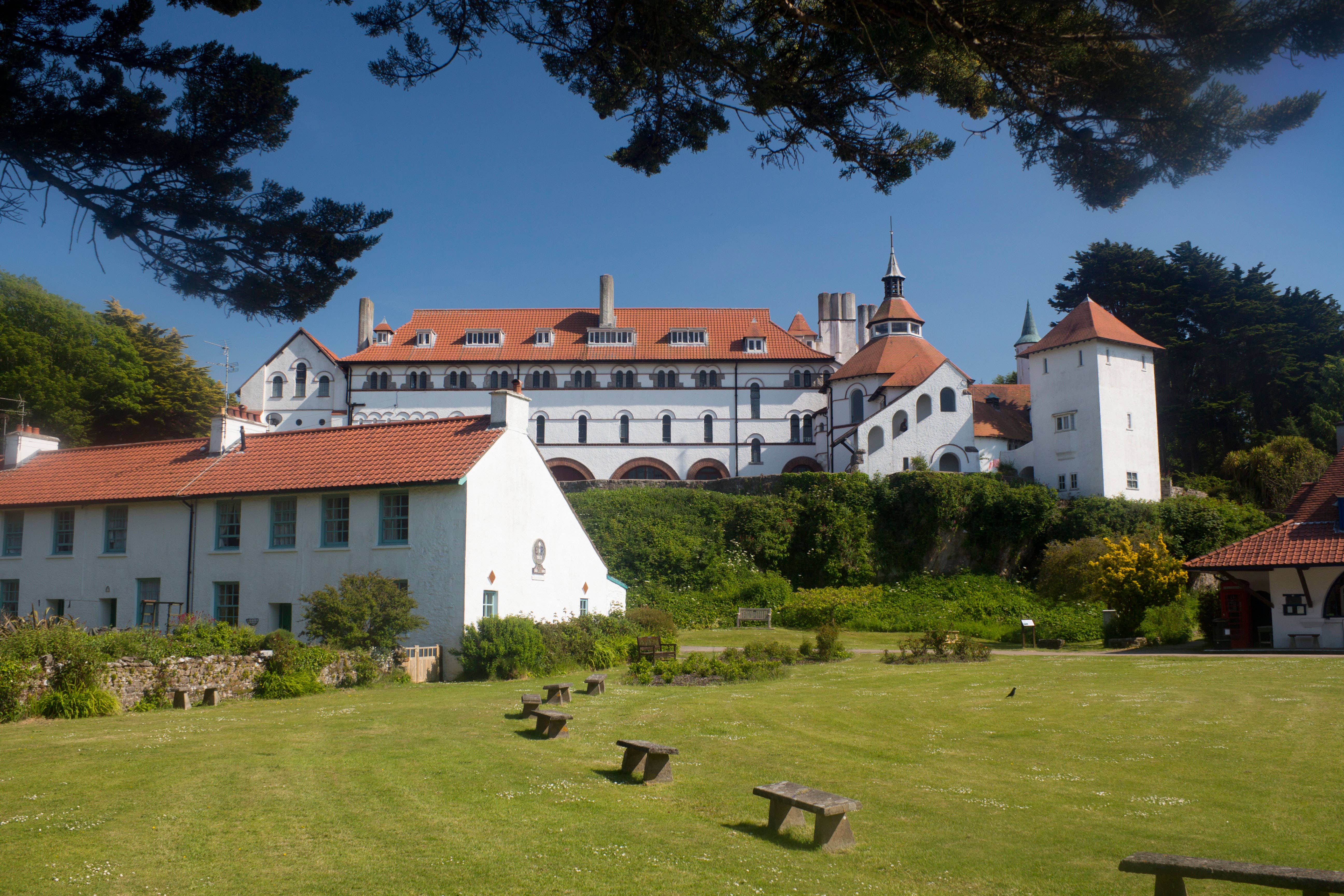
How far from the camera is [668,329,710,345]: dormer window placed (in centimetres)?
6306

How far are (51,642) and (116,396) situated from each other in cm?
4218

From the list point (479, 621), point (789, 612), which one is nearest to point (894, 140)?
point (479, 621)

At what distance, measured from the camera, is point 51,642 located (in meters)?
14.3

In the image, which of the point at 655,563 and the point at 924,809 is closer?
the point at 924,809

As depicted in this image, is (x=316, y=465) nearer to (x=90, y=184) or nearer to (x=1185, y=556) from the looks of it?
(x=90, y=184)

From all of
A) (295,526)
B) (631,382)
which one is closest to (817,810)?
(295,526)

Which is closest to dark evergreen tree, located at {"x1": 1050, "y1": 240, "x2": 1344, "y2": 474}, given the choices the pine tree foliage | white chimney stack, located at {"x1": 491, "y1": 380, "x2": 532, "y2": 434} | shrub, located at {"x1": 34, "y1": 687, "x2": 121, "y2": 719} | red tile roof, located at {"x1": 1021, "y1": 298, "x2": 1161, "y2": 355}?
red tile roof, located at {"x1": 1021, "y1": 298, "x2": 1161, "y2": 355}

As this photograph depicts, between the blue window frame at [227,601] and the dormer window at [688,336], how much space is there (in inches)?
1618

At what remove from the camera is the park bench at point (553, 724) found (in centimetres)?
1211

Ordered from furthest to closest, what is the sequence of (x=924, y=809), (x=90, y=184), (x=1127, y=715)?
1. (x=1127, y=715)
2. (x=924, y=809)
3. (x=90, y=184)

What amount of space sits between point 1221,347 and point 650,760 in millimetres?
56277

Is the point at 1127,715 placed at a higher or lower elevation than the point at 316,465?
lower

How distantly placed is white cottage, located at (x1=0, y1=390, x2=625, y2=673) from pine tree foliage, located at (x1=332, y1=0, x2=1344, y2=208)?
48.2ft

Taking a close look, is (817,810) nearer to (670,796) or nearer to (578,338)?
(670,796)
